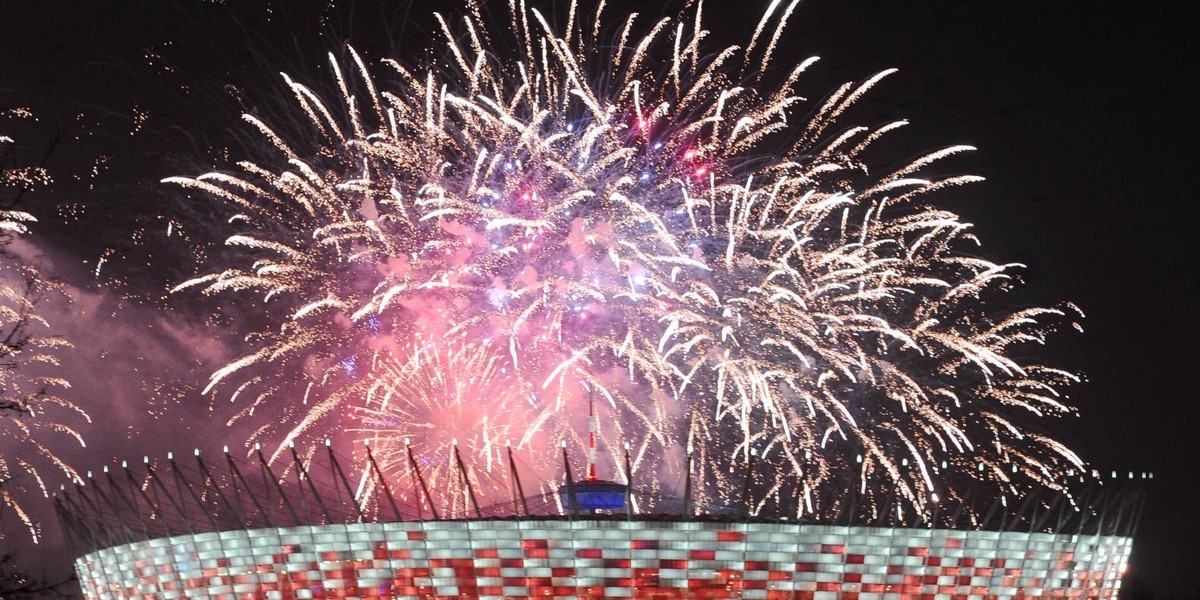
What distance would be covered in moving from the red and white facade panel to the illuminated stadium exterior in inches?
2.4

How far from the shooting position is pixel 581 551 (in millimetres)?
51625

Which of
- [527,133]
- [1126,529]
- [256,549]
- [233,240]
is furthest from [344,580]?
[1126,529]

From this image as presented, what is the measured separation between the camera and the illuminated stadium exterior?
5138 centimetres

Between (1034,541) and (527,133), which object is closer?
(527,133)

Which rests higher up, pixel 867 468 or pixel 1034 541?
pixel 867 468

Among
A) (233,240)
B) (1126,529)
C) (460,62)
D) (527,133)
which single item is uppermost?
(460,62)

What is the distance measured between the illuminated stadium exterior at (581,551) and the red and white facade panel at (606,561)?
6 cm

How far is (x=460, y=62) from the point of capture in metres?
45.0

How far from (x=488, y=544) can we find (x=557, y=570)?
10.2 feet

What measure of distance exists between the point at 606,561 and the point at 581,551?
114 centimetres

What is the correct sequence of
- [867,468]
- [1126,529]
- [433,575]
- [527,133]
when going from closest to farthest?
[527,133], [867,468], [433,575], [1126,529]

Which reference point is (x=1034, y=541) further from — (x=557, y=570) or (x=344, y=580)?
(x=344, y=580)

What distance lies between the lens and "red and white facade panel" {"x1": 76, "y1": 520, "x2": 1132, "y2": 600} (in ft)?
169

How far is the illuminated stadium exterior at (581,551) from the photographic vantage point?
51.4m
